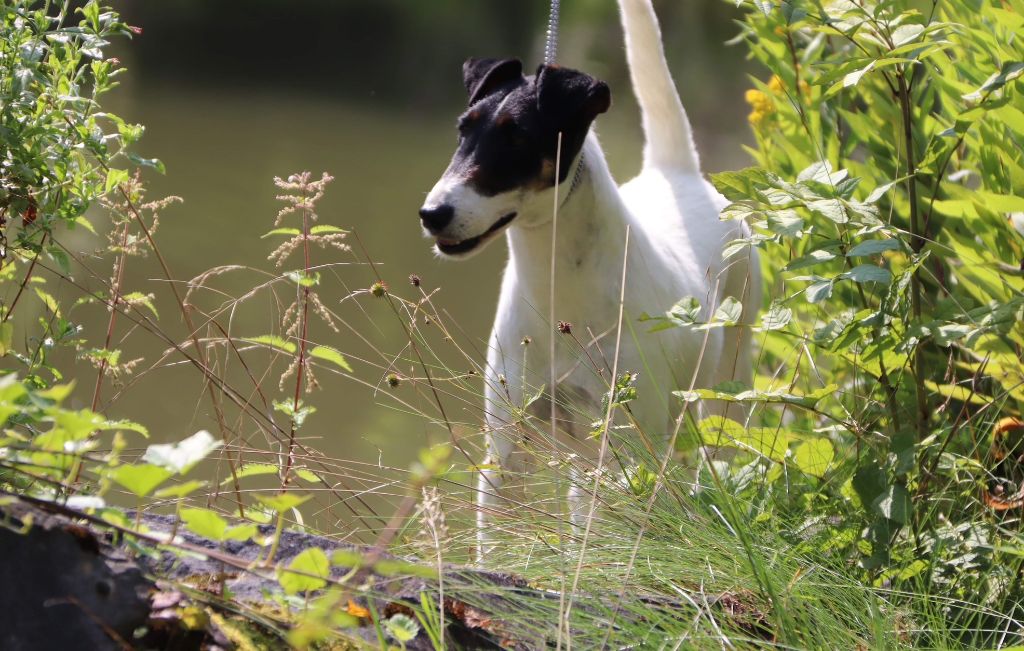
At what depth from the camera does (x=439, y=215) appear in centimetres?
262

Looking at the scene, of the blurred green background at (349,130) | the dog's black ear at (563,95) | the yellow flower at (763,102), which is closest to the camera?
the dog's black ear at (563,95)

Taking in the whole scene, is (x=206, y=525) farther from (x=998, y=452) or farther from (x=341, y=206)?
(x=341, y=206)

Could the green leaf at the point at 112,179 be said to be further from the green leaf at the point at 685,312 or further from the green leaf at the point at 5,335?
the green leaf at the point at 685,312

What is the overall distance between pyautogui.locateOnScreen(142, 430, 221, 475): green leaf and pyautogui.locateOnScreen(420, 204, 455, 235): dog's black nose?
1.47m

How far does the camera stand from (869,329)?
2.25 m

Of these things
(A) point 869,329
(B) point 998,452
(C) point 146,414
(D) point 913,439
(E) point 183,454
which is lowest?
(C) point 146,414

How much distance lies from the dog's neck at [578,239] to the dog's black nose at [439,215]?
301 mm

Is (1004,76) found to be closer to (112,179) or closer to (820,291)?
(820,291)

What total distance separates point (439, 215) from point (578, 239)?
437 mm

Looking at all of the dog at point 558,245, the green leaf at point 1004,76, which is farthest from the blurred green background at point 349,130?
the green leaf at point 1004,76

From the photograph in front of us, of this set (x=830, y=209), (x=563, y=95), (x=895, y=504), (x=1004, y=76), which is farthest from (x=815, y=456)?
(x=563, y=95)

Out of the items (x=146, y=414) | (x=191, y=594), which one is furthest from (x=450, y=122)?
(x=191, y=594)

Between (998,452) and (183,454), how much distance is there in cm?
204

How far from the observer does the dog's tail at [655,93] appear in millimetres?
3430
